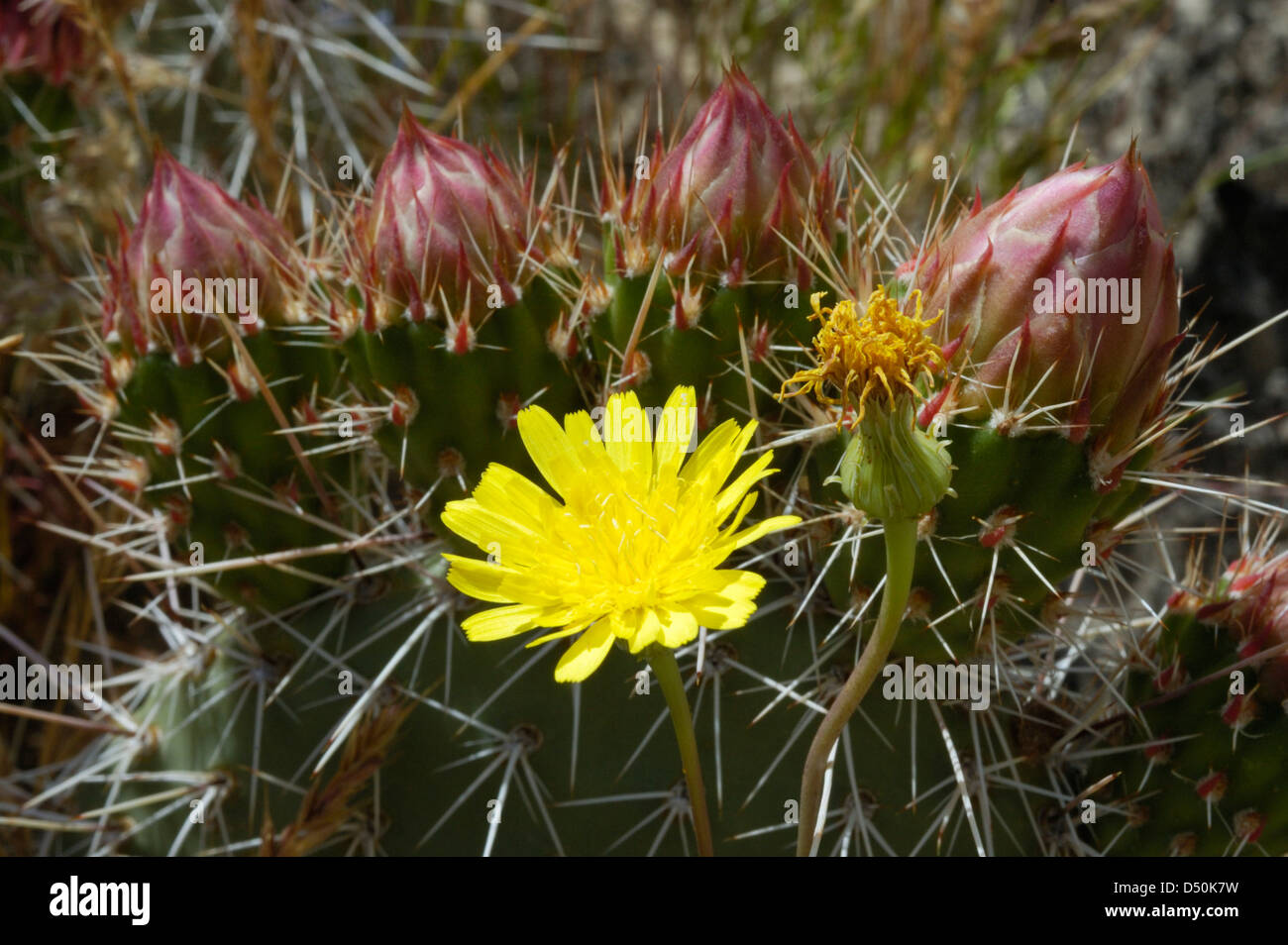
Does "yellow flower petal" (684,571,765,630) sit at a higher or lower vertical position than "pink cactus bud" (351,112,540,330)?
lower

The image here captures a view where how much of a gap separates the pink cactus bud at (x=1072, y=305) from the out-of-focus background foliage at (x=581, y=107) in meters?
0.89

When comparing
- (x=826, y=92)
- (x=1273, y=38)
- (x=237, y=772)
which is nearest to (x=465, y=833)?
(x=237, y=772)

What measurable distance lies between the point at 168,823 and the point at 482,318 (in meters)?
0.83

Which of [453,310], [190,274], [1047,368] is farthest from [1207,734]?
[190,274]

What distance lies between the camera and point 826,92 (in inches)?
105

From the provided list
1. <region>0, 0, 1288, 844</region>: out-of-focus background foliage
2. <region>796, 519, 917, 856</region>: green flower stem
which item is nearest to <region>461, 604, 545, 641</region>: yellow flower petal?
<region>796, 519, 917, 856</region>: green flower stem

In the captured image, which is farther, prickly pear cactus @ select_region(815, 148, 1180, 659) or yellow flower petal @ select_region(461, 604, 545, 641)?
prickly pear cactus @ select_region(815, 148, 1180, 659)

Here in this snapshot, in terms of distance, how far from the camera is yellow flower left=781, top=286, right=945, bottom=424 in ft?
3.33

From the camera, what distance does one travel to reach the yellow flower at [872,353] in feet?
3.33

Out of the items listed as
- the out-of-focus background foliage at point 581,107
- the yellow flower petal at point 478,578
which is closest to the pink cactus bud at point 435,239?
the yellow flower petal at point 478,578

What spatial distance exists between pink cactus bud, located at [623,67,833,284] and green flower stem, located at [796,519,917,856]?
43cm

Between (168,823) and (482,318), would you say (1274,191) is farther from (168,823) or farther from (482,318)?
(168,823)

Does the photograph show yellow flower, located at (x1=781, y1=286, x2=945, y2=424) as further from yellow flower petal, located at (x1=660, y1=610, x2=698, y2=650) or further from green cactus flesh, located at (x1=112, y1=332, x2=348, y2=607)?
green cactus flesh, located at (x1=112, y1=332, x2=348, y2=607)

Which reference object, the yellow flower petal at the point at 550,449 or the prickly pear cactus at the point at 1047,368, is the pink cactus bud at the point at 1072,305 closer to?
Answer: the prickly pear cactus at the point at 1047,368
